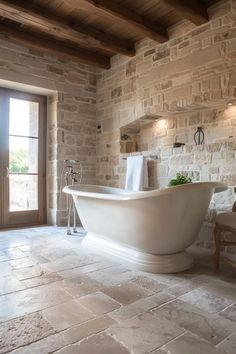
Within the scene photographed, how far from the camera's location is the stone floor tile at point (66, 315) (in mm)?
1509

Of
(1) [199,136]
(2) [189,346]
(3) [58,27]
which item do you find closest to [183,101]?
(1) [199,136]

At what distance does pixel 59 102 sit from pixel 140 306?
343cm

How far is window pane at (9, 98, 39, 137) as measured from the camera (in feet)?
13.4

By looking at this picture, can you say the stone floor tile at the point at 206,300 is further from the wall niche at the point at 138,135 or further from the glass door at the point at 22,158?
the glass door at the point at 22,158

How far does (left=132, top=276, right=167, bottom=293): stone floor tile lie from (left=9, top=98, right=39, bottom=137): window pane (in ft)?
10.0

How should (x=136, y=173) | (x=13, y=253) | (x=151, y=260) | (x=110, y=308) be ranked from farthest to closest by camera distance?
(x=136, y=173) < (x=13, y=253) < (x=151, y=260) < (x=110, y=308)

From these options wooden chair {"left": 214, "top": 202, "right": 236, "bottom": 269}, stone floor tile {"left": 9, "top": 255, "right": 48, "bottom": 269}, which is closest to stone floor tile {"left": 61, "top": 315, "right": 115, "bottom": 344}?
stone floor tile {"left": 9, "top": 255, "right": 48, "bottom": 269}

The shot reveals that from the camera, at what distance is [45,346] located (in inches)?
51.4

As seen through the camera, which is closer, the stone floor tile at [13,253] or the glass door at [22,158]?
the stone floor tile at [13,253]

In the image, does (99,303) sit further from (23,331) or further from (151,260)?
(151,260)

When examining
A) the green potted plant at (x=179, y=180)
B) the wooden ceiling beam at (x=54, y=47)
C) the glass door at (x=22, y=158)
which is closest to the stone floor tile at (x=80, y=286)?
the green potted plant at (x=179, y=180)

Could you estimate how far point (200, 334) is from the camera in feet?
4.62

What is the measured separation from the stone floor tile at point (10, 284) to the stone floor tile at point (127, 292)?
0.68 m

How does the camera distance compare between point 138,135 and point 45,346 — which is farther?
point 138,135
